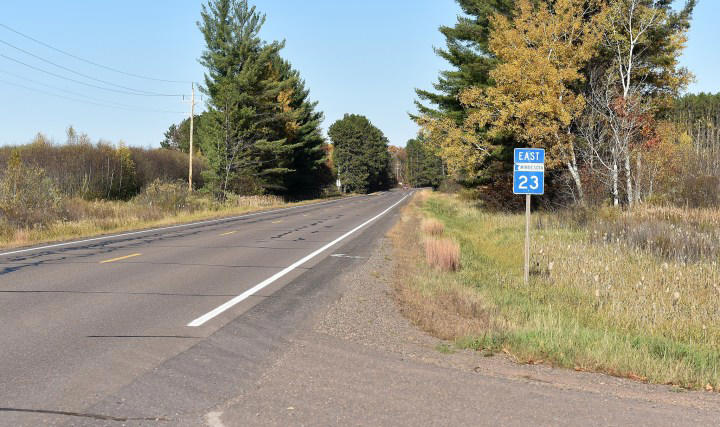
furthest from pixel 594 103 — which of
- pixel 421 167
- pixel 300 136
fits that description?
pixel 421 167

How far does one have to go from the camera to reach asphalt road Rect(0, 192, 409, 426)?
454 centimetres

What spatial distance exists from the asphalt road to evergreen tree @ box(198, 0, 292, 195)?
3027cm

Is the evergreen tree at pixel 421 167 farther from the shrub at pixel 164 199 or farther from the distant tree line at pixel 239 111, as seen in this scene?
the shrub at pixel 164 199

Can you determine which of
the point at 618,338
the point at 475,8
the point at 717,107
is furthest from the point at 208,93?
the point at 717,107

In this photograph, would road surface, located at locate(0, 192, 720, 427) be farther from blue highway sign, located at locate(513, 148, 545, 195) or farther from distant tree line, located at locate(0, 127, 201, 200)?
distant tree line, located at locate(0, 127, 201, 200)

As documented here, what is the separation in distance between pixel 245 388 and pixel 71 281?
6.53 m

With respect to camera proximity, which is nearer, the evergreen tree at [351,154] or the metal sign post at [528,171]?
the metal sign post at [528,171]

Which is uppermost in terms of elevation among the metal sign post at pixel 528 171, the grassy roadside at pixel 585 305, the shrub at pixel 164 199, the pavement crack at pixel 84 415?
the metal sign post at pixel 528 171

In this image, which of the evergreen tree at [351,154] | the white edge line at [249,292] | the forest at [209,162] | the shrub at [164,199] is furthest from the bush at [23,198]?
the evergreen tree at [351,154]

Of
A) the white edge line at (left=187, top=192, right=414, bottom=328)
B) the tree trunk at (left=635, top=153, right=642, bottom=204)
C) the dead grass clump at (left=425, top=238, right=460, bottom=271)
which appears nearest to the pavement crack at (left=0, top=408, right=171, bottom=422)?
the white edge line at (left=187, top=192, right=414, bottom=328)

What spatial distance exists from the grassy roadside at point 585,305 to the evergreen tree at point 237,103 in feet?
96.7

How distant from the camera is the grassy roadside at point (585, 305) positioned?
20.0ft

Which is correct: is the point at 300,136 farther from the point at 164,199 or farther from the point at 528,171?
the point at 528,171

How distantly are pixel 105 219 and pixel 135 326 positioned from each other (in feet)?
63.1
